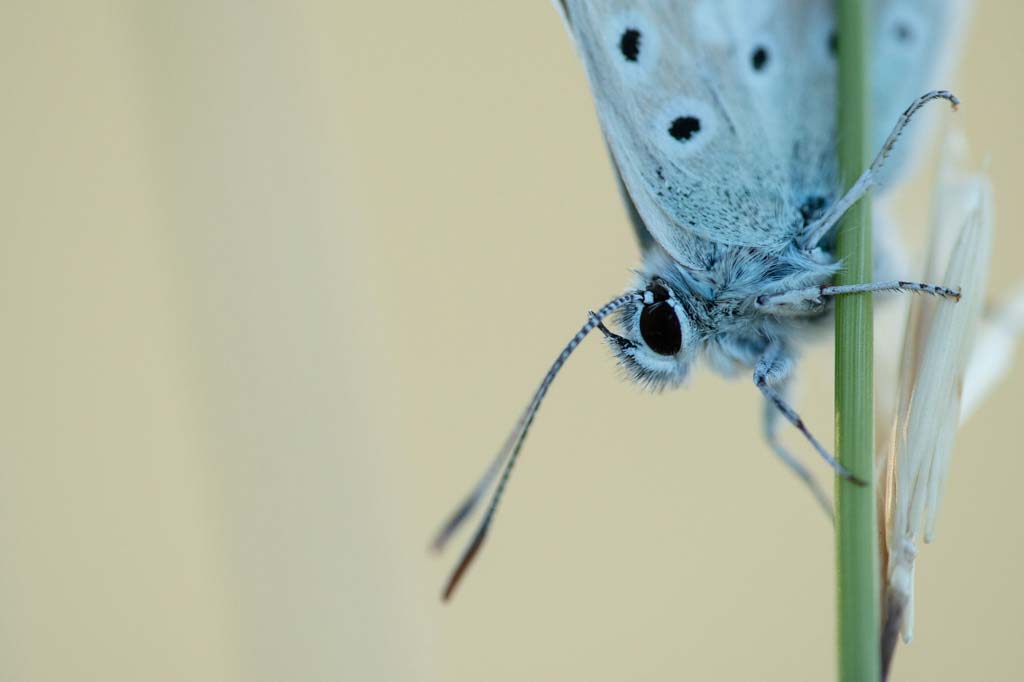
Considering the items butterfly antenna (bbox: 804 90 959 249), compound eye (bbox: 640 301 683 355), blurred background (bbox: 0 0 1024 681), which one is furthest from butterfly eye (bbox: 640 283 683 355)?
blurred background (bbox: 0 0 1024 681)

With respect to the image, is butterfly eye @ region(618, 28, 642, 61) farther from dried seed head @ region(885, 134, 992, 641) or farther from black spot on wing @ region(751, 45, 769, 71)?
dried seed head @ region(885, 134, 992, 641)

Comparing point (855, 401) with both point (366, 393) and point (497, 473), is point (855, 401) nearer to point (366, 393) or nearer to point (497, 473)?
point (497, 473)

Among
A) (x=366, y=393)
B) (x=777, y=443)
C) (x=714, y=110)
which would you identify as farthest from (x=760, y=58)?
(x=366, y=393)

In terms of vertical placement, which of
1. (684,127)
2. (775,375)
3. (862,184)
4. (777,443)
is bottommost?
(777,443)

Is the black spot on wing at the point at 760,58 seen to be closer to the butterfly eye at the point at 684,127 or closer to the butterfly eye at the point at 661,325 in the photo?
the butterfly eye at the point at 684,127

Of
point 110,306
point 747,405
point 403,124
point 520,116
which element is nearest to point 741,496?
point 747,405

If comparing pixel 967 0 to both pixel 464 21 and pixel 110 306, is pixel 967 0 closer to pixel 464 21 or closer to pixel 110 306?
pixel 464 21

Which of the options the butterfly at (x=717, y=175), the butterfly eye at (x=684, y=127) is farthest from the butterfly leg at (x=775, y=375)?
the butterfly eye at (x=684, y=127)
